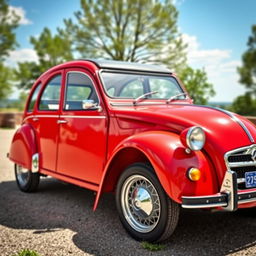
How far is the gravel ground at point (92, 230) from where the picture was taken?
11.3 ft

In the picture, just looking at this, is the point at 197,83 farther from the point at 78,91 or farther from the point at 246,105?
the point at 78,91

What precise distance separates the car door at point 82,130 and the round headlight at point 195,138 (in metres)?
1.28

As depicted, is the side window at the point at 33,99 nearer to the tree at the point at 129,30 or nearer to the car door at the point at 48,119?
the car door at the point at 48,119

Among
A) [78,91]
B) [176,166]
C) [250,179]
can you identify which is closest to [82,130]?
[78,91]

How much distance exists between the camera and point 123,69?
4809 millimetres

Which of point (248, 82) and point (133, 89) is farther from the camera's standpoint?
point (248, 82)

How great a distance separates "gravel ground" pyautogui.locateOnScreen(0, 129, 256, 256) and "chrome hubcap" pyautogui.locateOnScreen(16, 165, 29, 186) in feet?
1.64

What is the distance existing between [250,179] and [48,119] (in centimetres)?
315

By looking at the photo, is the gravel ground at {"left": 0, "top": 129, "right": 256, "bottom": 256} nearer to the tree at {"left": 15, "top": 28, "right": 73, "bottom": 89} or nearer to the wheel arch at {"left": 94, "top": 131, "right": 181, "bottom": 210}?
the wheel arch at {"left": 94, "top": 131, "right": 181, "bottom": 210}

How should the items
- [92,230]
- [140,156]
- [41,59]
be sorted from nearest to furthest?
1. [140,156]
2. [92,230]
3. [41,59]

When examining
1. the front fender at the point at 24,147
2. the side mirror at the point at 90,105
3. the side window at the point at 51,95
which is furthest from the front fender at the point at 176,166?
the front fender at the point at 24,147

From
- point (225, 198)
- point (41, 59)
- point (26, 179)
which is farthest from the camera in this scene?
point (41, 59)

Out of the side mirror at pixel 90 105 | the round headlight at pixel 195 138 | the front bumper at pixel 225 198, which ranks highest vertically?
the side mirror at pixel 90 105

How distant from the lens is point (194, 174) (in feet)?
10.5
